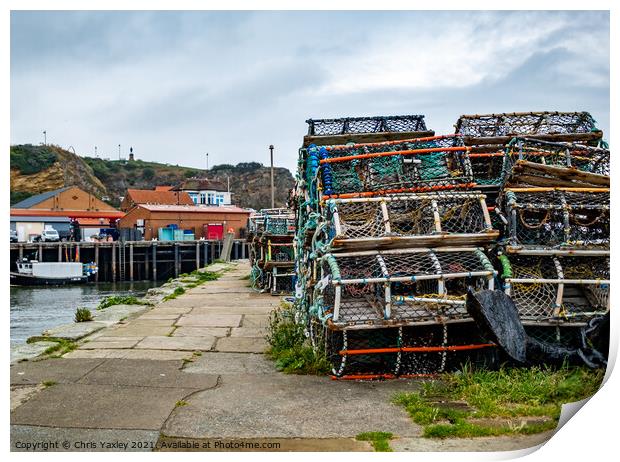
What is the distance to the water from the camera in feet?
53.3

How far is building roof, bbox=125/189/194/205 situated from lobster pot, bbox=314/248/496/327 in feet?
182

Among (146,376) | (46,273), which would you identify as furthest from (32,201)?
(146,376)

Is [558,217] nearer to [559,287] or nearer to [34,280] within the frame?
[559,287]

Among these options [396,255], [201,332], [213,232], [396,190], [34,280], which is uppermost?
[396,190]

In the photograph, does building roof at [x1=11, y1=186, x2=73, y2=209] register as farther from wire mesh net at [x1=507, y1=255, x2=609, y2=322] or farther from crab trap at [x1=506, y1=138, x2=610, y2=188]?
wire mesh net at [x1=507, y1=255, x2=609, y2=322]

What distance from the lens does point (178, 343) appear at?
725 centimetres

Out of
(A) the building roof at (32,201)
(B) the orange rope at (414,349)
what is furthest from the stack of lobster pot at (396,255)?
(A) the building roof at (32,201)

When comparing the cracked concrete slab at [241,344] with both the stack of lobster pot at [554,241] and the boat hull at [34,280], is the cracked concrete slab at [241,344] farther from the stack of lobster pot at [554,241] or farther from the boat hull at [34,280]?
the boat hull at [34,280]

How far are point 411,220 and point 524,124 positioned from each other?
2.36 m

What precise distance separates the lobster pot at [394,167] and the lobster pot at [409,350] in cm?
140

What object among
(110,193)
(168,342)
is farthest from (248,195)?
(168,342)

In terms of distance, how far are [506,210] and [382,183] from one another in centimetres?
124

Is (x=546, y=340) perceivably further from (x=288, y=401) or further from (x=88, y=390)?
(x=88, y=390)

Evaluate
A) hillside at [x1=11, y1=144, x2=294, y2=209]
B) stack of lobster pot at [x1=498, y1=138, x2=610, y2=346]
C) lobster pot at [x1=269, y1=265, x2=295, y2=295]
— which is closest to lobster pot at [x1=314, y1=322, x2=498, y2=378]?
stack of lobster pot at [x1=498, y1=138, x2=610, y2=346]
